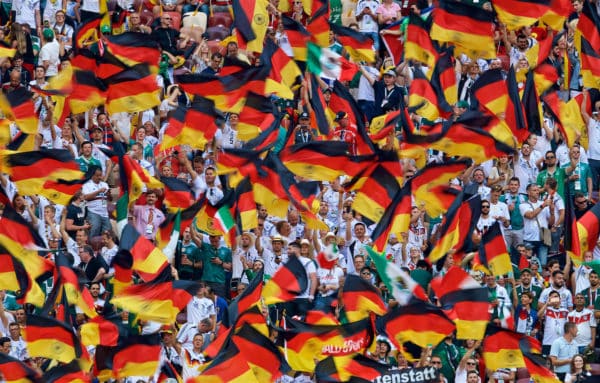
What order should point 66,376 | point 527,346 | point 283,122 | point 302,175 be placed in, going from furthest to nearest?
point 283,122 → point 302,175 → point 527,346 → point 66,376

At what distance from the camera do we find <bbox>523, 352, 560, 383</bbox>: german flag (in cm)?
2698

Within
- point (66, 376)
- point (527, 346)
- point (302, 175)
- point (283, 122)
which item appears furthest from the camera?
point (283, 122)

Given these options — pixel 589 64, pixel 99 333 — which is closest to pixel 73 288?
pixel 99 333

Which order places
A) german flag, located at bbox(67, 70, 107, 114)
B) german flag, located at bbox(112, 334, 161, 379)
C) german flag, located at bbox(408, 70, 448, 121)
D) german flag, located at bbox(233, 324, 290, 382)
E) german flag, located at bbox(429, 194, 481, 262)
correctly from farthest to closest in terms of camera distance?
german flag, located at bbox(408, 70, 448, 121) → german flag, located at bbox(67, 70, 107, 114) → german flag, located at bbox(429, 194, 481, 262) → german flag, located at bbox(112, 334, 161, 379) → german flag, located at bbox(233, 324, 290, 382)

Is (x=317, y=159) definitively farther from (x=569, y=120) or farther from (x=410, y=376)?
(x=569, y=120)

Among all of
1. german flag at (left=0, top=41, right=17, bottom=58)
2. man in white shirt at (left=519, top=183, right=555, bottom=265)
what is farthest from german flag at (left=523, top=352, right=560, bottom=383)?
german flag at (left=0, top=41, right=17, bottom=58)

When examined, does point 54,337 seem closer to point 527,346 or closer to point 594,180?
point 527,346

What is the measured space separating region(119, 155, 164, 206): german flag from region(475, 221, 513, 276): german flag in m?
3.96

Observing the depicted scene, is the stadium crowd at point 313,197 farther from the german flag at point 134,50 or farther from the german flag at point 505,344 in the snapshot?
the german flag at point 134,50

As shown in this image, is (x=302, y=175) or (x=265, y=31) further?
(x=265, y=31)

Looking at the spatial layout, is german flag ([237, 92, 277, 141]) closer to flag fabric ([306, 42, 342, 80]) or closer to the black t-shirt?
flag fabric ([306, 42, 342, 80])

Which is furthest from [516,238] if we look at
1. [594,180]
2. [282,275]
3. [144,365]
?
[144,365]

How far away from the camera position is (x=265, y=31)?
31.6 meters

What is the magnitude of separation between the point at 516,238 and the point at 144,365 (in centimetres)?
617
